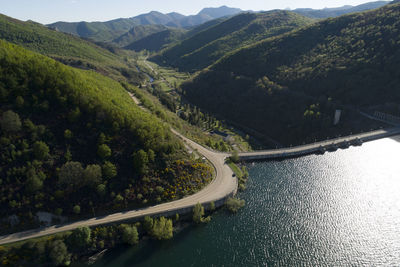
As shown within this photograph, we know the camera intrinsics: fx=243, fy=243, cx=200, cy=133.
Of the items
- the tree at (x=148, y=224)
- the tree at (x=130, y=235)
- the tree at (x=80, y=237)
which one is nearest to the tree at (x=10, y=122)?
the tree at (x=80, y=237)

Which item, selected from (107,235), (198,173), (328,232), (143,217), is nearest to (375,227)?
(328,232)

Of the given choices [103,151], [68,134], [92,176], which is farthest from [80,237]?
[68,134]

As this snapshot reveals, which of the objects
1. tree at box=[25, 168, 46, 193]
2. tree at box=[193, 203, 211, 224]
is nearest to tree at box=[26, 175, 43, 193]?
tree at box=[25, 168, 46, 193]

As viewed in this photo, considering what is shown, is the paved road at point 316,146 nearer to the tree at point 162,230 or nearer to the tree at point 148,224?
the tree at point 162,230

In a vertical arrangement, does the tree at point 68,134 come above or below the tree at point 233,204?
above

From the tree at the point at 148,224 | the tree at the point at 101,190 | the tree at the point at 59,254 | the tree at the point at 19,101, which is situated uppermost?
the tree at the point at 19,101

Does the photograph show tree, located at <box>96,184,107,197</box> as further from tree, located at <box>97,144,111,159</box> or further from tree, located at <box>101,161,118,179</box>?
tree, located at <box>97,144,111,159</box>
